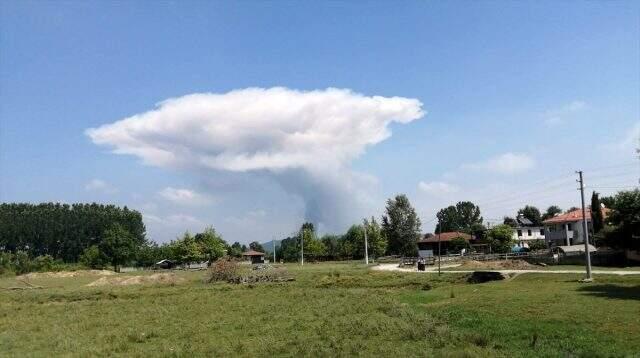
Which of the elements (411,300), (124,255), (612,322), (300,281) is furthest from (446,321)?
(124,255)

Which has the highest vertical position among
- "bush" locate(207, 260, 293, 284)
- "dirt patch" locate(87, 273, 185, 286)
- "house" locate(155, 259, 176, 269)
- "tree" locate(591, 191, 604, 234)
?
"tree" locate(591, 191, 604, 234)

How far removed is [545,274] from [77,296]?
50.8 meters

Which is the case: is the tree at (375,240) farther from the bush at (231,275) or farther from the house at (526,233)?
the bush at (231,275)

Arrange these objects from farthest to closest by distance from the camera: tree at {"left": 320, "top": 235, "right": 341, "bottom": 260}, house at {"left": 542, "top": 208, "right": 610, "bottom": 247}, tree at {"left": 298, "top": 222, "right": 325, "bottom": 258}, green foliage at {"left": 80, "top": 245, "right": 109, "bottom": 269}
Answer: tree at {"left": 320, "top": 235, "right": 341, "bottom": 260}, tree at {"left": 298, "top": 222, "right": 325, "bottom": 258}, green foliage at {"left": 80, "top": 245, "right": 109, "bottom": 269}, house at {"left": 542, "top": 208, "right": 610, "bottom": 247}

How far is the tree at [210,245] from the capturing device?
139500 millimetres

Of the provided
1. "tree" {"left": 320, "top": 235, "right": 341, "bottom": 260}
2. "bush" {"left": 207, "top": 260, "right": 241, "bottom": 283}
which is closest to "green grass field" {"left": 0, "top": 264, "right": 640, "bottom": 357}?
"bush" {"left": 207, "top": 260, "right": 241, "bottom": 283}

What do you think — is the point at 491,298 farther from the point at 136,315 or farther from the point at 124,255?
the point at 124,255

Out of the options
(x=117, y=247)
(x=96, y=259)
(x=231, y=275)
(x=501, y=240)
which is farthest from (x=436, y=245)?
(x=96, y=259)

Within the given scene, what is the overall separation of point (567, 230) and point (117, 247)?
4358 inches

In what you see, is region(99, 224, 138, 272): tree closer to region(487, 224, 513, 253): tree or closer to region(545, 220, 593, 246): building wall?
region(487, 224, 513, 253): tree

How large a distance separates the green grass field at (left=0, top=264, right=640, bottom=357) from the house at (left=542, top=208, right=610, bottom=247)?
8198cm

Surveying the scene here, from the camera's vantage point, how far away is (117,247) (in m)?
137

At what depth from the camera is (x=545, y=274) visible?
5422cm

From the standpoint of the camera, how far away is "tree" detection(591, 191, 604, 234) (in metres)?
115
